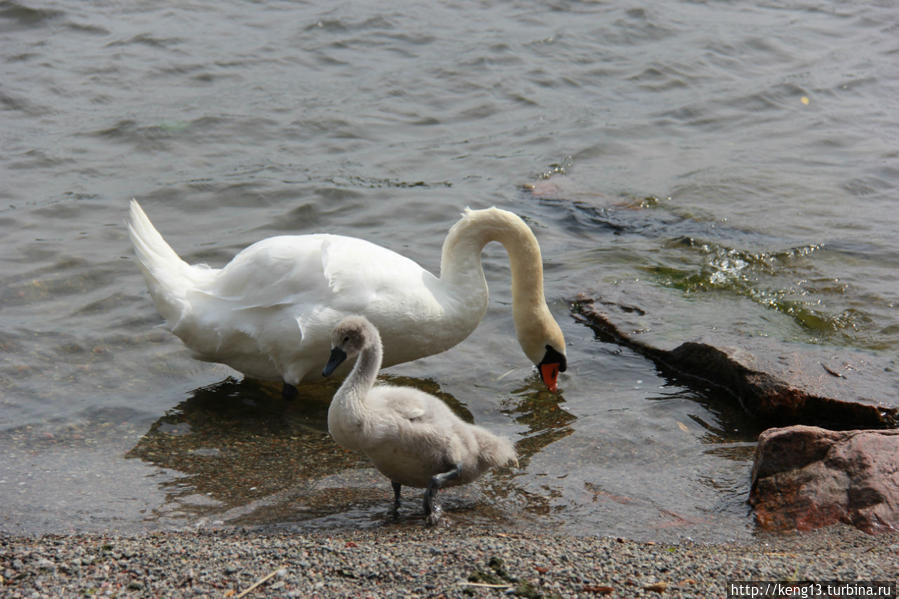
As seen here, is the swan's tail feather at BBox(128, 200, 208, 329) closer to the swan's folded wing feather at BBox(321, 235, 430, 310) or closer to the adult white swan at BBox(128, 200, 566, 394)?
the adult white swan at BBox(128, 200, 566, 394)

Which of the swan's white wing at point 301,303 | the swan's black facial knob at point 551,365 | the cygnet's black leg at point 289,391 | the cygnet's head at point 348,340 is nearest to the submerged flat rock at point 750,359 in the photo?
the swan's black facial knob at point 551,365

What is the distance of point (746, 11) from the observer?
16969 millimetres

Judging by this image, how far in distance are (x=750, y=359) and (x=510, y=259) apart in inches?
63.2

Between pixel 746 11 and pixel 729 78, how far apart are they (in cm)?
351

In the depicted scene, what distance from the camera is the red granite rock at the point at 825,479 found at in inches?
175

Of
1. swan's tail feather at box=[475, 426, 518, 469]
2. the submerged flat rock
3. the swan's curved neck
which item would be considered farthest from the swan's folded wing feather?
the submerged flat rock

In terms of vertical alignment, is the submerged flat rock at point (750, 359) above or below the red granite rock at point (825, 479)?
below

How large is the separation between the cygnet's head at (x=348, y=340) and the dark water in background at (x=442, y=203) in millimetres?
691

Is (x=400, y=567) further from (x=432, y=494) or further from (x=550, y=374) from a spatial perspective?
(x=550, y=374)

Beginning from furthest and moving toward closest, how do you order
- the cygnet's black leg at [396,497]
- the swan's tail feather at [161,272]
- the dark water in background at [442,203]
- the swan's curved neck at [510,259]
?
the swan's curved neck at [510,259], the swan's tail feather at [161,272], the dark water in background at [442,203], the cygnet's black leg at [396,497]

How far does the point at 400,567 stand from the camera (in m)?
3.70

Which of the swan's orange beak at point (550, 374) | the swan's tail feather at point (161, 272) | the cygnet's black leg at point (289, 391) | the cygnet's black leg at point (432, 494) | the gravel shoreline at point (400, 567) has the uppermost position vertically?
the swan's tail feather at point (161, 272)

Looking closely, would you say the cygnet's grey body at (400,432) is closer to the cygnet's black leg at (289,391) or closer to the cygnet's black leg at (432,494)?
the cygnet's black leg at (432,494)

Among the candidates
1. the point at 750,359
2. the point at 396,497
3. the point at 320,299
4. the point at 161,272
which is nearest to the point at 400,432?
the point at 396,497
